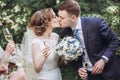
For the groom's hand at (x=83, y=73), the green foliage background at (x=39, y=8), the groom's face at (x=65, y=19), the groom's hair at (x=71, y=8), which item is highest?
the groom's hair at (x=71, y=8)

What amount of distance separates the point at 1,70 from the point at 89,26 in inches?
46.3

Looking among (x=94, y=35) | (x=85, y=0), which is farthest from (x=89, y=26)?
(x=85, y=0)

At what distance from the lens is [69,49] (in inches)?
225

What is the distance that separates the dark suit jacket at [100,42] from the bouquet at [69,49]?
0.31 feet

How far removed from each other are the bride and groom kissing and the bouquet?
8cm

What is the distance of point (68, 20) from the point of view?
5.60 metres

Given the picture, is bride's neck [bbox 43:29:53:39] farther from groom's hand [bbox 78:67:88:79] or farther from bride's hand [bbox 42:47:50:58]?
groom's hand [bbox 78:67:88:79]

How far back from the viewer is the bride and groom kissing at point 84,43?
222 inches

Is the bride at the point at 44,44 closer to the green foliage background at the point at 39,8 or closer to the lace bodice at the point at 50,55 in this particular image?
the lace bodice at the point at 50,55

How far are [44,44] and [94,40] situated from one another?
0.75m

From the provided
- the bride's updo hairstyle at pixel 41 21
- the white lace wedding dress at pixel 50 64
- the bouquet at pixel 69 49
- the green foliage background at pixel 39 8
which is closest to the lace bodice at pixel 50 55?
the white lace wedding dress at pixel 50 64

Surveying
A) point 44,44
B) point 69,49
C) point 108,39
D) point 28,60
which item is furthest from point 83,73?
point 28,60

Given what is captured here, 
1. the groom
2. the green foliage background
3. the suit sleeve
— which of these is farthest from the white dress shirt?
the green foliage background

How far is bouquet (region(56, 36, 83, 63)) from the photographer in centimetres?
564
